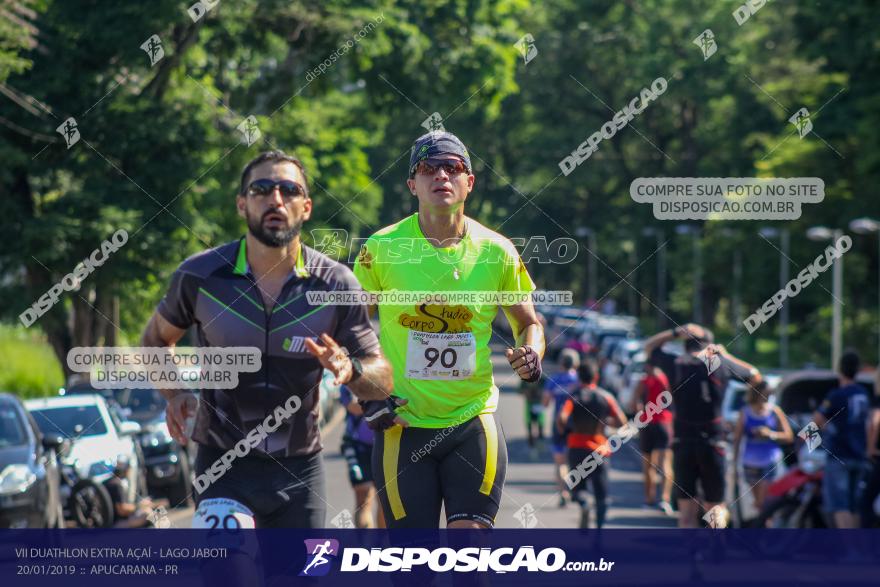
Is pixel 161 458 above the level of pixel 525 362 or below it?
above

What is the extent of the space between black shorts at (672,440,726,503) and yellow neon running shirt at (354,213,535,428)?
622 centimetres

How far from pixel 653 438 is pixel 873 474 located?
5652 millimetres

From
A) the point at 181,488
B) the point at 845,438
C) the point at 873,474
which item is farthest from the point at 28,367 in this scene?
the point at 873,474

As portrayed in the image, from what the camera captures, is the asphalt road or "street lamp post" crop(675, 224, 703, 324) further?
"street lamp post" crop(675, 224, 703, 324)

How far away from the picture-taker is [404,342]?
695 centimetres

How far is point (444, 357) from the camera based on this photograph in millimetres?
6820

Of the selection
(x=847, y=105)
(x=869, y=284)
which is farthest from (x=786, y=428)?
(x=869, y=284)

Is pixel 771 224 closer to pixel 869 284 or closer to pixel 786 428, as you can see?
pixel 869 284

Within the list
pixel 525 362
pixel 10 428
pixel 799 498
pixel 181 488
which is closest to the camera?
pixel 525 362

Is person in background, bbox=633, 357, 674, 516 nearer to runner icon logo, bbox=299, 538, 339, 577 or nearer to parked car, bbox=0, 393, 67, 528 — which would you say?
parked car, bbox=0, 393, 67, 528

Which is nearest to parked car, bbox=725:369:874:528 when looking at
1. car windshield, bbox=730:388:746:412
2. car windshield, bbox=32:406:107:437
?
car windshield, bbox=730:388:746:412

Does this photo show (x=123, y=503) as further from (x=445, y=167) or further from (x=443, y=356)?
(x=445, y=167)

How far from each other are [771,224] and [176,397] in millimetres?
41522

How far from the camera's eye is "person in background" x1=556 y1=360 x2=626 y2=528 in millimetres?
15203
